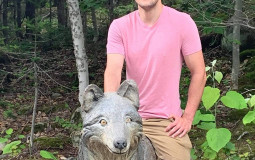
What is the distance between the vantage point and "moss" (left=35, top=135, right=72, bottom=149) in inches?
271

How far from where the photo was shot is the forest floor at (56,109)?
642 centimetres

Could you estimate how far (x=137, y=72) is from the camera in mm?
2697

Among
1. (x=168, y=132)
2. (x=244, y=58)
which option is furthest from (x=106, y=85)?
(x=244, y=58)

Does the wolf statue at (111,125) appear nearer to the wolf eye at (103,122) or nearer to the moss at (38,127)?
the wolf eye at (103,122)

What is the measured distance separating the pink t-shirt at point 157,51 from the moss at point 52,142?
4.50 metres

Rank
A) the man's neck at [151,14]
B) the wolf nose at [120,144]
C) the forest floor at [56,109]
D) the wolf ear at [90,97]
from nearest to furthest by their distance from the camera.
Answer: the wolf nose at [120,144], the wolf ear at [90,97], the man's neck at [151,14], the forest floor at [56,109]

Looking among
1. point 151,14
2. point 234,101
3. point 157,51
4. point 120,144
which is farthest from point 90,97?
point 234,101

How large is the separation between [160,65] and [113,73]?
1.06ft

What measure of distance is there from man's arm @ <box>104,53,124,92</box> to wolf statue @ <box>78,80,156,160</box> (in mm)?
461

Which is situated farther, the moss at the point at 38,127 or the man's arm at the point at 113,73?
the moss at the point at 38,127

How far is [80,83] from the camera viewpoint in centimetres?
782

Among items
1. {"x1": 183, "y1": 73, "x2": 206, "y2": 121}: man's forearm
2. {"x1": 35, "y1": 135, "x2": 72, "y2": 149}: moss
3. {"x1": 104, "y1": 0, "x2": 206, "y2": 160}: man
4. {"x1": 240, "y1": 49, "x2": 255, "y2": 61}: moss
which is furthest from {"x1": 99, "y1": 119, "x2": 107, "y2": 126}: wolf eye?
{"x1": 240, "y1": 49, "x2": 255, "y2": 61}: moss

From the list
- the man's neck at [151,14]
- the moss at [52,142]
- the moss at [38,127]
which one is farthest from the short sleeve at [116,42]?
the moss at [38,127]

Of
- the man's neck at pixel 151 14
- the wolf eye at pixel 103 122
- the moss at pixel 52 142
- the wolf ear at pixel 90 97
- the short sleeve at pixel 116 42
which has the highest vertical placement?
the man's neck at pixel 151 14
